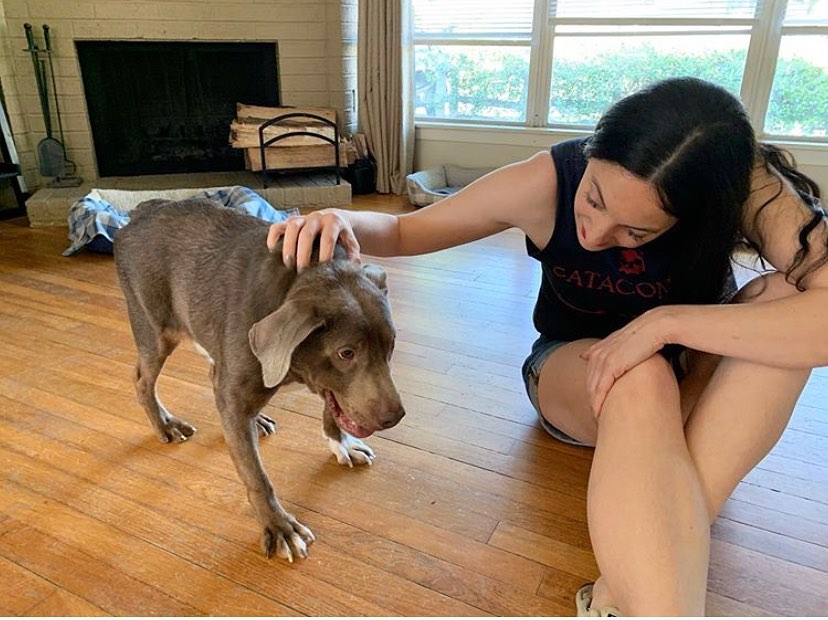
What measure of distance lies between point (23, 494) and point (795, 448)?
2051mm

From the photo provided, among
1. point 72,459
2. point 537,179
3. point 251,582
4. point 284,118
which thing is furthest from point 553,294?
point 284,118

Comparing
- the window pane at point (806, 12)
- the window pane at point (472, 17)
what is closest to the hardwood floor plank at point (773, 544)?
the window pane at point (806, 12)

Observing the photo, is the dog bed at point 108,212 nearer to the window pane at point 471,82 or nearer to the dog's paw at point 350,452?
the dog's paw at point 350,452

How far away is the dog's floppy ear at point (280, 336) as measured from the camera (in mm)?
1094

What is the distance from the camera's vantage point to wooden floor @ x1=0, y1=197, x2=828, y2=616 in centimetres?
128

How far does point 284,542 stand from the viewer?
4.44 feet

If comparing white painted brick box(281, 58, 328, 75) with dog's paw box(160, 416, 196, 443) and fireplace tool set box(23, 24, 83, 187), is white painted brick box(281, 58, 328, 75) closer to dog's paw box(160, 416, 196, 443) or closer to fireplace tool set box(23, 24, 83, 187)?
fireplace tool set box(23, 24, 83, 187)

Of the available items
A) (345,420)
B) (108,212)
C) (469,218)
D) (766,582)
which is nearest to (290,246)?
(345,420)

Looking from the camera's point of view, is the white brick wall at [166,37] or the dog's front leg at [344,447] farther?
the white brick wall at [166,37]

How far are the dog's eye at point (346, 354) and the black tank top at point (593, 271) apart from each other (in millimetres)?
624

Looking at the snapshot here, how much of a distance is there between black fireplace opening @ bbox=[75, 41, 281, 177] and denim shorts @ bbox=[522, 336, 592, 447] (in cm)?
376

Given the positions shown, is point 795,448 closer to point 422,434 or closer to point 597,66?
point 422,434

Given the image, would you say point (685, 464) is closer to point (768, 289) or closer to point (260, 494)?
point (768, 289)

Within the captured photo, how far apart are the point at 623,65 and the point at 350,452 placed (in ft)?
12.3
